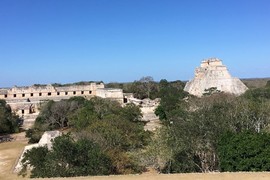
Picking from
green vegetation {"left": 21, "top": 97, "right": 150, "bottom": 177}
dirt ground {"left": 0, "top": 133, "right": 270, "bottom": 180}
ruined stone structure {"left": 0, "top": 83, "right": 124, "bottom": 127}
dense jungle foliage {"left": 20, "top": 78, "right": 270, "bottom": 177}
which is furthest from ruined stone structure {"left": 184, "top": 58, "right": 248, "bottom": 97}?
dirt ground {"left": 0, "top": 133, "right": 270, "bottom": 180}

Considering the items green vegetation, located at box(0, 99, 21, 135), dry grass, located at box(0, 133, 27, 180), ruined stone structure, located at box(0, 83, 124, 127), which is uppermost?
ruined stone structure, located at box(0, 83, 124, 127)

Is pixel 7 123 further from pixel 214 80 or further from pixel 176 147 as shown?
pixel 176 147

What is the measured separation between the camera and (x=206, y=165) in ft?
49.0

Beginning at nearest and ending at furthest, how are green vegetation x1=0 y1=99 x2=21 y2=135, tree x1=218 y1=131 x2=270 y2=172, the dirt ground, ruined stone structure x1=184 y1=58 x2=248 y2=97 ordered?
1. the dirt ground
2. tree x1=218 y1=131 x2=270 y2=172
3. green vegetation x1=0 y1=99 x2=21 y2=135
4. ruined stone structure x1=184 y1=58 x2=248 y2=97

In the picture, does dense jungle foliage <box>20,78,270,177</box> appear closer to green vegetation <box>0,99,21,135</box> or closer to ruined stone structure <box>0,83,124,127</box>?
green vegetation <box>0,99,21,135</box>

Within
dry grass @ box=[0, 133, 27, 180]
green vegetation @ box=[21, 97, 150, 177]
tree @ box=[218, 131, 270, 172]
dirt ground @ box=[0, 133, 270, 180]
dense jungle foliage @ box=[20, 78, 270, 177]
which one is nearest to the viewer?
dirt ground @ box=[0, 133, 270, 180]

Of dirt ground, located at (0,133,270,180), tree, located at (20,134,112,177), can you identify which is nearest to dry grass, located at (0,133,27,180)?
dirt ground, located at (0,133,270,180)

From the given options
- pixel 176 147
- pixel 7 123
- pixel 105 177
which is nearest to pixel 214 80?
pixel 7 123

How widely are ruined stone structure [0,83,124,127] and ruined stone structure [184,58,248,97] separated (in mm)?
9927

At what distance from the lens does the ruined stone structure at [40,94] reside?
38.7 meters

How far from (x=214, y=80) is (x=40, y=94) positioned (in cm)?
2238

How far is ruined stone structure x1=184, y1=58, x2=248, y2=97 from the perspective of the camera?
36094 millimetres

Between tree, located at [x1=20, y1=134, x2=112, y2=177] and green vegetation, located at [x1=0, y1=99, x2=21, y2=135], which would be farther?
green vegetation, located at [x1=0, y1=99, x2=21, y2=135]

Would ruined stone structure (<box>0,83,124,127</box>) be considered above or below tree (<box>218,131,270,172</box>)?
above
